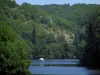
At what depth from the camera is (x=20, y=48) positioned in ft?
216

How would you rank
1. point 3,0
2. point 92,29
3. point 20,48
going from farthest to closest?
point 92,29
point 3,0
point 20,48

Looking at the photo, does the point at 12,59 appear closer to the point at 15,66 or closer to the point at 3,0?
the point at 15,66

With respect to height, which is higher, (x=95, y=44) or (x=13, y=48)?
(x=13, y=48)

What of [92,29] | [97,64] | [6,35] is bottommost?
[97,64]

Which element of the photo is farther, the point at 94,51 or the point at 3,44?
the point at 94,51

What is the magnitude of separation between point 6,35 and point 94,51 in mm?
81709

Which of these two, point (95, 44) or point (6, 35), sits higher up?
point (6, 35)

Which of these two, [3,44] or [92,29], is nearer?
[3,44]

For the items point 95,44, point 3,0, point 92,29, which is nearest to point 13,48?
point 3,0

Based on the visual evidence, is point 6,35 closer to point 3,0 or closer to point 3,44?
point 3,44

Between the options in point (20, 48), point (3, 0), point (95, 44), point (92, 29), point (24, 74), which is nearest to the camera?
point (24, 74)

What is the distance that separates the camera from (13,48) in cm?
6362

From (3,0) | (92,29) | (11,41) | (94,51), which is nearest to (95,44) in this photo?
(94,51)

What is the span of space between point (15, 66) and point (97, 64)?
3434 inches
